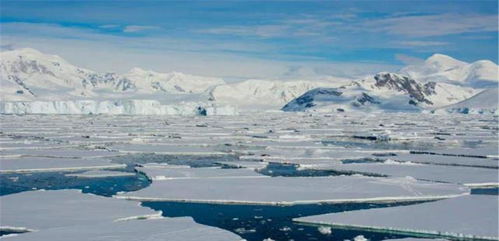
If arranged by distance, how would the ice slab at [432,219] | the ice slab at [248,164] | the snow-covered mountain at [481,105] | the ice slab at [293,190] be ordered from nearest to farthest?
1. the ice slab at [432,219]
2. the ice slab at [293,190]
3. the ice slab at [248,164]
4. the snow-covered mountain at [481,105]

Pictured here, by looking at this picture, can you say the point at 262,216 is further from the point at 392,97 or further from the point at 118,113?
the point at 392,97

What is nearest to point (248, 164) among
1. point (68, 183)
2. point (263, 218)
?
point (68, 183)

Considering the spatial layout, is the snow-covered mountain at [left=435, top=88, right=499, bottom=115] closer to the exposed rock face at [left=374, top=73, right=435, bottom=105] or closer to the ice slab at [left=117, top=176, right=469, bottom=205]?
the exposed rock face at [left=374, top=73, right=435, bottom=105]

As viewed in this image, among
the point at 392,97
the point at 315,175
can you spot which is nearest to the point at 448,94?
the point at 392,97

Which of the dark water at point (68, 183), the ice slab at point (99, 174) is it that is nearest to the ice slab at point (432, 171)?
the ice slab at point (99, 174)

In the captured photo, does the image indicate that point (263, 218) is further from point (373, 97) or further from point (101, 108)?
point (373, 97)

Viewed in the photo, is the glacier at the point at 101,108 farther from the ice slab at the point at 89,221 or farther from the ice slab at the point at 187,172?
the ice slab at the point at 89,221
